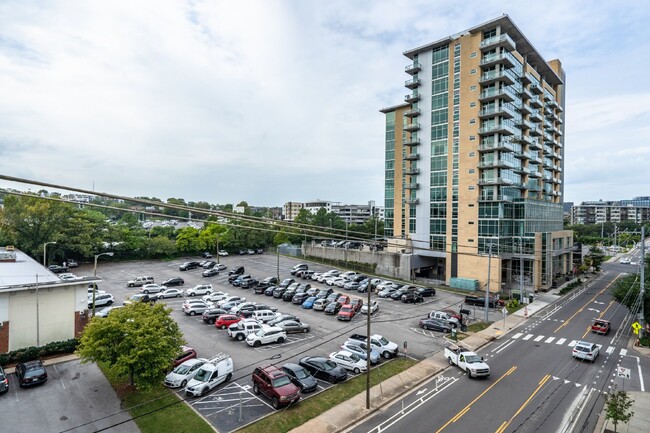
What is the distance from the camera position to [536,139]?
222ft

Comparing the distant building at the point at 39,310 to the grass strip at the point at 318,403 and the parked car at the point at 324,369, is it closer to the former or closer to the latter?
the parked car at the point at 324,369

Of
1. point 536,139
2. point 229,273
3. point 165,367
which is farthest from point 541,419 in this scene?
point 536,139

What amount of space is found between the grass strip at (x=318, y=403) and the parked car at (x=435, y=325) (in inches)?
380

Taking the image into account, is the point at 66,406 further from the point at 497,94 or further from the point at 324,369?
the point at 497,94

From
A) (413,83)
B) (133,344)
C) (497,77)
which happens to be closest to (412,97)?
(413,83)

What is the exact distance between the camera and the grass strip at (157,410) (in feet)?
58.9

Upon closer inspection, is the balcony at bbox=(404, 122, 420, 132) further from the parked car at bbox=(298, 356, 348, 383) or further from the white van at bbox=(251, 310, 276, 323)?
the parked car at bbox=(298, 356, 348, 383)

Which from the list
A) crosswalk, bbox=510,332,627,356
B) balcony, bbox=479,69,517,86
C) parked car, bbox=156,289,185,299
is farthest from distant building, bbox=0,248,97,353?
balcony, bbox=479,69,517,86

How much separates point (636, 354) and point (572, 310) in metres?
16.0

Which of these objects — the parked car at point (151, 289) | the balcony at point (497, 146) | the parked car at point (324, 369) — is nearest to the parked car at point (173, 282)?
the parked car at point (151, 289)

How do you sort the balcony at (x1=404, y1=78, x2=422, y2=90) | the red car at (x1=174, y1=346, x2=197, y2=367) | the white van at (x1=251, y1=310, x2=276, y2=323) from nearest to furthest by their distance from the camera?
1. the red car at (x1=174, y1=346, x2=197, y2=367)
2. the white van at (x1=251, y1=310, x2=276, y2=323)
3. the balcony at (x1=404, y1=78, x2=422, y2=90)

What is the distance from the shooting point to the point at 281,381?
20.7 metres

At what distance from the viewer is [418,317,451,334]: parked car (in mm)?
34825

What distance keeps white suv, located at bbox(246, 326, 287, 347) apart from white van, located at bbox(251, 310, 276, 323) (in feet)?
15.4
